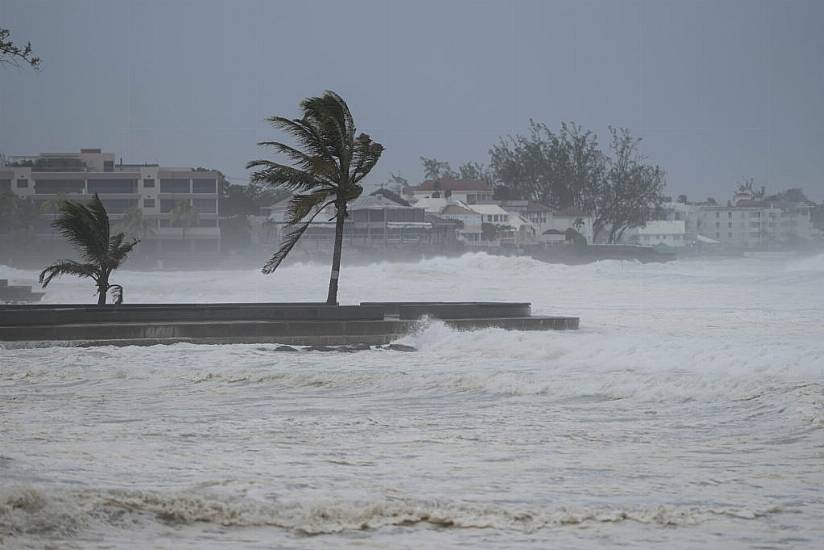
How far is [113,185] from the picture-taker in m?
100

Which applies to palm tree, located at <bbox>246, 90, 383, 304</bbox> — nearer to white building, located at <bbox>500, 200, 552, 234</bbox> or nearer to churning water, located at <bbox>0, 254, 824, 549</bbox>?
churning water, located at <bbox>0, 254, 824, 549</bbox>

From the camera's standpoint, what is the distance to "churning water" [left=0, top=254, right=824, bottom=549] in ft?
24.4

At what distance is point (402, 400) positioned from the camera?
534 inches

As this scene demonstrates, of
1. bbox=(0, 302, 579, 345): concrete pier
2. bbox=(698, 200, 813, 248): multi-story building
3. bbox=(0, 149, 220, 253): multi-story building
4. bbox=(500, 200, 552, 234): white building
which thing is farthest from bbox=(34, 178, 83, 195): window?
bbox=(698, 200, 813, 248): multi-story building

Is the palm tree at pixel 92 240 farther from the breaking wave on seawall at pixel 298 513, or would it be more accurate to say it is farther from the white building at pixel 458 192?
the white building at pixel 458 192

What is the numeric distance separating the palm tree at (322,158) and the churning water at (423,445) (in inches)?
130

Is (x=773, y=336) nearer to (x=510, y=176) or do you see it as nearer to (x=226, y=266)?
(x=226, y=266)

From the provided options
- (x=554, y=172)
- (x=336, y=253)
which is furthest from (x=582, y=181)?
(x=336, y=253)

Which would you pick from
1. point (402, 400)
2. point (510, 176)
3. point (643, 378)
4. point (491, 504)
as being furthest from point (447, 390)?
point (510, 176)

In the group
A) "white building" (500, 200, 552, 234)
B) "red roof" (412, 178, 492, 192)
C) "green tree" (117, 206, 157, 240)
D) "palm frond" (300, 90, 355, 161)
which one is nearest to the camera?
"palm frond" (300, 90, 355, 161)

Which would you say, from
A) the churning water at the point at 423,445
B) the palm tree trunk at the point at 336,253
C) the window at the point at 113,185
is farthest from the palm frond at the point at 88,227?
the window at the point at 113,185

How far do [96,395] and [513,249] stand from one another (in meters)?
105

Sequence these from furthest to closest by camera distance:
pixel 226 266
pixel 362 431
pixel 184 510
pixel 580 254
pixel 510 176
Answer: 1. pixel 510 176
2. pixel 580 254
3. pixel 226 266
4. pixel 362 431
5. pixel 184 510

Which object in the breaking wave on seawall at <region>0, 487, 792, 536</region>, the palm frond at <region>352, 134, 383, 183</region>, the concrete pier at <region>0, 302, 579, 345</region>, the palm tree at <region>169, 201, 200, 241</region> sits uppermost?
the palm tree at <region>169, 201, 200, 241</region>
